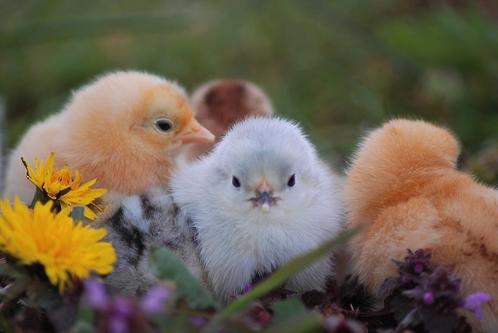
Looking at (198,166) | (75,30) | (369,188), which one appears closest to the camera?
(369,188)

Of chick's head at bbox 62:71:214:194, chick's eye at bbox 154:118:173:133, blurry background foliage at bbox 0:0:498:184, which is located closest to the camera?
chick's head at bbox 62:71:214:194

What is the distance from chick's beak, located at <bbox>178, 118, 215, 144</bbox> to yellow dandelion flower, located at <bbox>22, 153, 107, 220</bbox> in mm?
503

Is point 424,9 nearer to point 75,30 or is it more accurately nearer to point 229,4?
point 229,4

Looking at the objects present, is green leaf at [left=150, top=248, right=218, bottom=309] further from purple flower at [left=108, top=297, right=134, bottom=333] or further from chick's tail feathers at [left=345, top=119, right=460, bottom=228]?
chick's tail feathers at [left=345, top=119, right=460, bottom=228]

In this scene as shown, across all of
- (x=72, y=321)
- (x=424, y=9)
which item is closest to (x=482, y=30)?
(x=424, y=9)

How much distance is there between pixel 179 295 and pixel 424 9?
4377mm

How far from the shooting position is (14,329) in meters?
1.79

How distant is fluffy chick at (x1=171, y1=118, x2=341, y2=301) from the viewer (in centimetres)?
216

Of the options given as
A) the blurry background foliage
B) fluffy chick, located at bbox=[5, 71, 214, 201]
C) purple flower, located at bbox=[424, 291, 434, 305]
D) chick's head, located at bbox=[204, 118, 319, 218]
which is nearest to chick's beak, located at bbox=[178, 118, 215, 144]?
fluffy chick, located at bbox=[5, 71, 214, 201]

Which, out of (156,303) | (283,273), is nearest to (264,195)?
(283,273)

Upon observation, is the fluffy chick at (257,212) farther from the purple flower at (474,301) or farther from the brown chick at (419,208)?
the purple flower at (474,301)

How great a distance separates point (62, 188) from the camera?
2076 mm

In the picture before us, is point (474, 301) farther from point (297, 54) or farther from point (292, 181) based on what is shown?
point (297, 54)

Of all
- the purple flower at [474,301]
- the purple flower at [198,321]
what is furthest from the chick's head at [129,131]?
the purple flower at [474,301]
